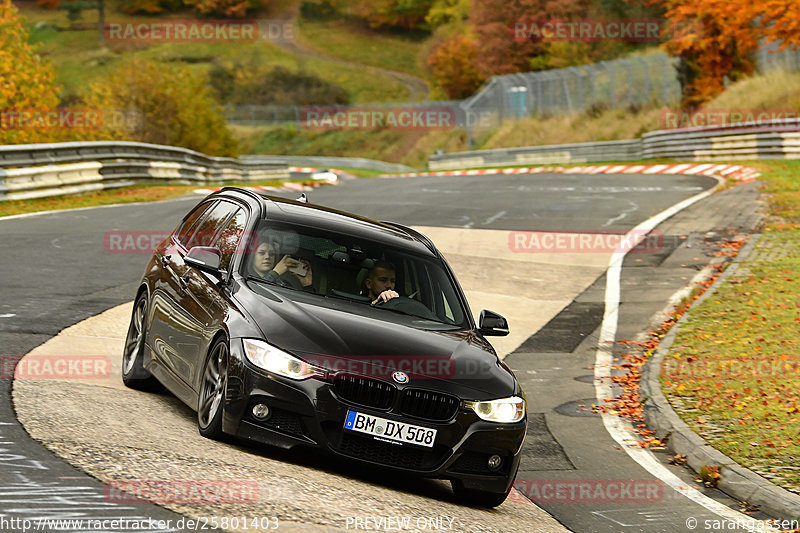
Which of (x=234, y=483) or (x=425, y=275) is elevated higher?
(x=425, y=275)

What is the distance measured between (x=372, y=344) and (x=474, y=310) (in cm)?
832

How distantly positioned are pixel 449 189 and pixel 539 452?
76.3 ft

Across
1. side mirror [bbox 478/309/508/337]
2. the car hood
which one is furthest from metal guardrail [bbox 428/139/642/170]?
the car hood

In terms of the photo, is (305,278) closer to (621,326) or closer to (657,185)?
(621,326)

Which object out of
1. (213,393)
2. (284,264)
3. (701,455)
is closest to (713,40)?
(701,455)

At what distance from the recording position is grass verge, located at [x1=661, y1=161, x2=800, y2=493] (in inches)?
370

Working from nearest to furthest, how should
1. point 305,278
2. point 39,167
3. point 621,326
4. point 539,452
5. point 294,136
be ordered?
1. point 305,278
2. point 539,452
3. point 621,326
4. point 39,167
5. point 294,136

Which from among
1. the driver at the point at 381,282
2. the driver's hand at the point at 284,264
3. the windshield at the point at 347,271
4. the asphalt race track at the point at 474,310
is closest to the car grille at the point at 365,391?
the asphalt race track at the point at 474,310

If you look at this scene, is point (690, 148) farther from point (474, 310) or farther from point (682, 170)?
point (474, 310)

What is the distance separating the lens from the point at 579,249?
20.4 m

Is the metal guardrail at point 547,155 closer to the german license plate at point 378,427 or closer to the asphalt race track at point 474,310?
the asphalt race track at point 474,310

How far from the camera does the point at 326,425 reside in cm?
701

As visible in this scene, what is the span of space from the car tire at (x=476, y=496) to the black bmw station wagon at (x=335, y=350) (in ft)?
0.03

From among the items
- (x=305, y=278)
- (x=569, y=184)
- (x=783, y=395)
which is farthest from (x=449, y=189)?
(x=305, y=278)
